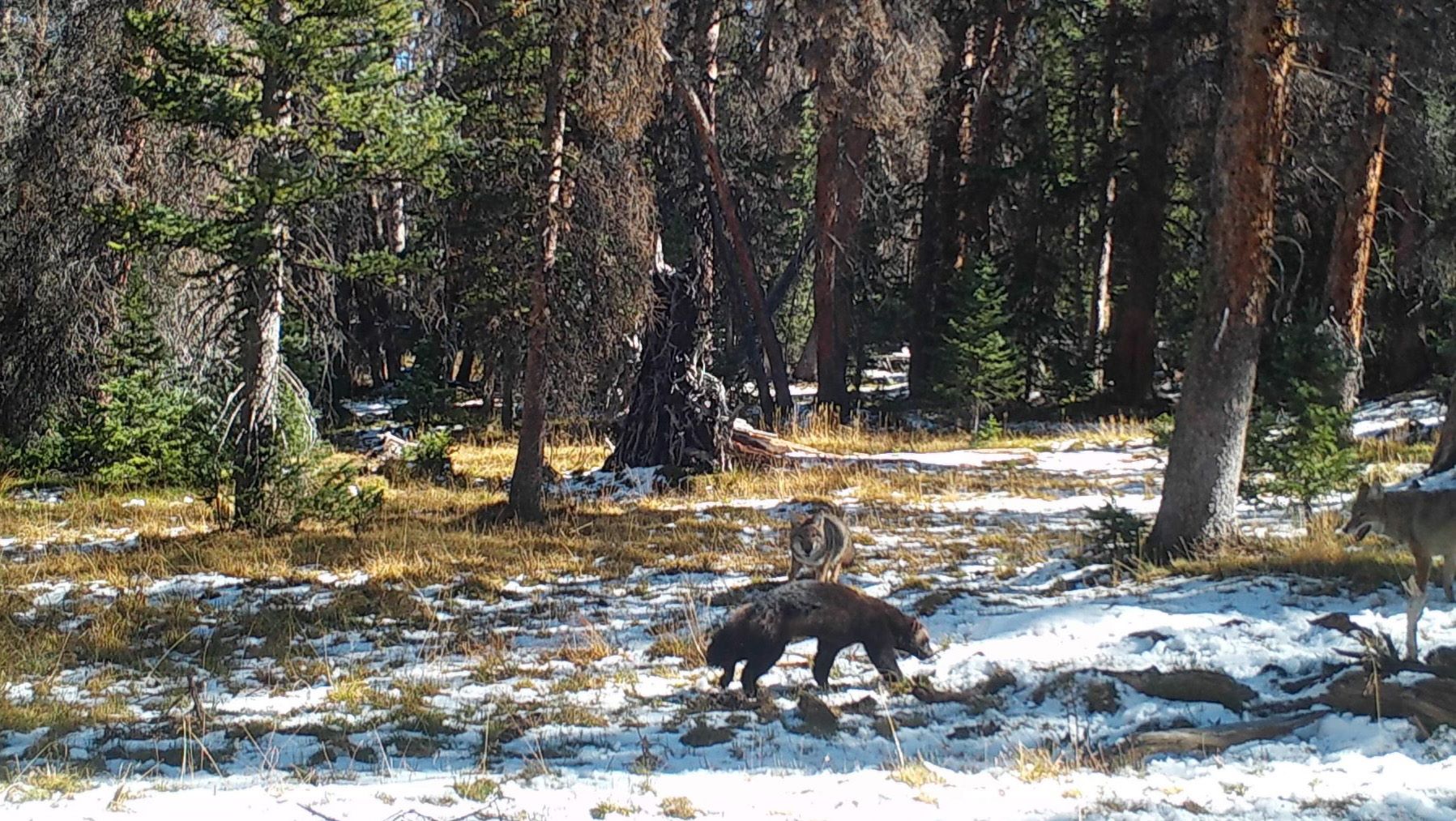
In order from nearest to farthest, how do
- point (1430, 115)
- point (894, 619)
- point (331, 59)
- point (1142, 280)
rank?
1. point (894, 619)
2. point (331, 59)
3. point (1430, 115)
4. point (1142, 280)

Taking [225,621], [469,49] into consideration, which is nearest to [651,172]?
[469,49]

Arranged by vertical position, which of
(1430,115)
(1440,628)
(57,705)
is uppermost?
(1430,115)

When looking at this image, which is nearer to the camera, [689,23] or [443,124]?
[443,124]

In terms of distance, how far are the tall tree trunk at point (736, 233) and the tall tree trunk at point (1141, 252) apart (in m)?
7.42

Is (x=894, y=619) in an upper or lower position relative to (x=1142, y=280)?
lower

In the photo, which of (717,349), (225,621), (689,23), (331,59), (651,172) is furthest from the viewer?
(717,349)

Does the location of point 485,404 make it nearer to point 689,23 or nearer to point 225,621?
point 689,23

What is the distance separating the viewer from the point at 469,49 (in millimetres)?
13453

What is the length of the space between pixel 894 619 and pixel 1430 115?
15193 mm

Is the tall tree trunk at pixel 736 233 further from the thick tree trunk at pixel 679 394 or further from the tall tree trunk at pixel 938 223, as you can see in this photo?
the tall tree trunk at pixel 938 223

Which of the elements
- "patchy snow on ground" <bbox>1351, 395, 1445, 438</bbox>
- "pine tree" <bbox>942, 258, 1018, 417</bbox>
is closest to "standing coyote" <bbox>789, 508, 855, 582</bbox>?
"patchy snow on ground" <bbox>1351, 395, 1445, 438</bbox>

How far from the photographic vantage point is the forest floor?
5.30 m

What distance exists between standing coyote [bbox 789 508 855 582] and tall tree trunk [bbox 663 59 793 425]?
995cm

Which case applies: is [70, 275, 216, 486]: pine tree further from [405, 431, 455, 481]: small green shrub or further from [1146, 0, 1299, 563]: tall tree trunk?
[1146, 0, 1299, 563]: tall tree trunk
